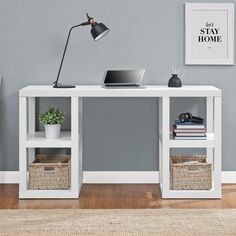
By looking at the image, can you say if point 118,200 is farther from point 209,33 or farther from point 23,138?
point 209,33

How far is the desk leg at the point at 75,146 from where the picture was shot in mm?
4359

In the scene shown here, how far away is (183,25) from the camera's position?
15.9 feet

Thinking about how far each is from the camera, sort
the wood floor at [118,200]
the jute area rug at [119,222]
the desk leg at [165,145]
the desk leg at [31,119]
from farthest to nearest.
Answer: the desk leg at [31,119] → the desk leg at [165,145] → the wood floor at [118,200] → the jute area rug at [119,222]

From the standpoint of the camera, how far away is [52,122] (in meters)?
4.53

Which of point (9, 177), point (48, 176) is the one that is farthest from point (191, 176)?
point (9, 177)

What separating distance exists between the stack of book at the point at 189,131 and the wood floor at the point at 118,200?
45 cm

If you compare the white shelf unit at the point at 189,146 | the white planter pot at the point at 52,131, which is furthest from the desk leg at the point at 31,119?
the white shelf unit at the point at 189,146

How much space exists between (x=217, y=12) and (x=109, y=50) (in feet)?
2.90

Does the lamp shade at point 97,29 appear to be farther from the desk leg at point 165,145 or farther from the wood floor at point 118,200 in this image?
the wood floor at point 118,200

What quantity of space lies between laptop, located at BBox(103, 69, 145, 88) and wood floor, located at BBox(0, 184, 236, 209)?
2.59 ft

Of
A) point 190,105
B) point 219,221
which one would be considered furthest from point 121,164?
point 219,221

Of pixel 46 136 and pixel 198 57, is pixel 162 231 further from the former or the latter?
pixel 198 57

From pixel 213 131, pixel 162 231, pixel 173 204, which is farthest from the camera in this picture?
pixel 213 131

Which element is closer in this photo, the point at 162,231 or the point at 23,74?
the point at 162,231
